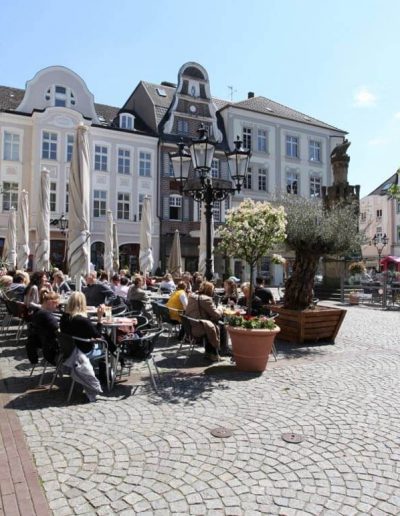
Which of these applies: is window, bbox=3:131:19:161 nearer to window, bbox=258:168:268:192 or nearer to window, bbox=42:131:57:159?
window, bbox=42:131:57:159

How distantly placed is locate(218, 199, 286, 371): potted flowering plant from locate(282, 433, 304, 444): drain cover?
2.31 metres

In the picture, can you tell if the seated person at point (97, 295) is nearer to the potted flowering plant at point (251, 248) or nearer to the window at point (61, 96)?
the potted flowering plant at point (251, 248)

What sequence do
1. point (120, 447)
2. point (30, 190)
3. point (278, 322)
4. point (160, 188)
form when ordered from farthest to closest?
point (160, 188), point (30, 190), point (278, 322), point (120, 447)

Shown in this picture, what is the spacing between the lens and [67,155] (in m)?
28.9

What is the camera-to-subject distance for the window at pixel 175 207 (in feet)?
107

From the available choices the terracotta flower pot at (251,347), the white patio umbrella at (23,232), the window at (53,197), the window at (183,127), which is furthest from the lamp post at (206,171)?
the window at (183,127)

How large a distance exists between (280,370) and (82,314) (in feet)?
10.9

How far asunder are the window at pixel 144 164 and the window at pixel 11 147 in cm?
858

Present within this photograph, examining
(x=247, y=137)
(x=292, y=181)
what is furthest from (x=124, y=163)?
(x=292, y=181)

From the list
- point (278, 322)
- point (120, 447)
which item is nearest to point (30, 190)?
point (278, 322)

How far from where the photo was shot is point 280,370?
22.4 feet

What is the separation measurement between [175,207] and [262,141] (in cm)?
1107

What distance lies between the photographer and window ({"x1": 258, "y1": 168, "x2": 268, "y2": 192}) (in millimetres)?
37656

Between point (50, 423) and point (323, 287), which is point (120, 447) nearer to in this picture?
point (50, 423)
